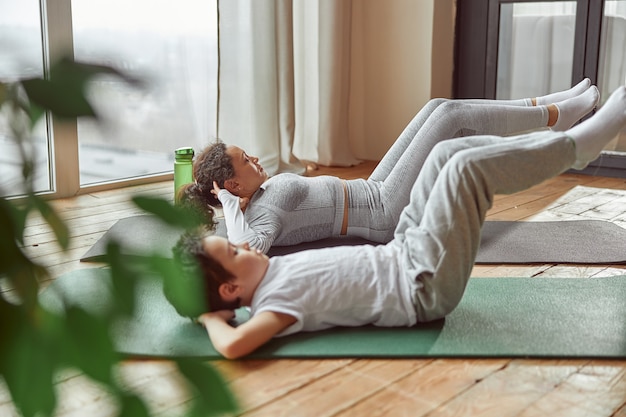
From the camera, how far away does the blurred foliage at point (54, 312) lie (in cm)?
23

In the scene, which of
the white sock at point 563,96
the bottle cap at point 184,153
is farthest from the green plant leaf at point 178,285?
the bottle cap at point 184,153

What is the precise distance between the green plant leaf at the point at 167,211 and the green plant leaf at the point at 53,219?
37 mm

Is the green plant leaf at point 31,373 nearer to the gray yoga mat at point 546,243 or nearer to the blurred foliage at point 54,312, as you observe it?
the blurred foliage at point 54,312

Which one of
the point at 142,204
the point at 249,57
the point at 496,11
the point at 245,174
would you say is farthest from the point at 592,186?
the point at 142,204

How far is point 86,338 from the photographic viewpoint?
0.76 ft

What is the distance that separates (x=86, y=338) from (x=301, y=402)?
43.5 inches

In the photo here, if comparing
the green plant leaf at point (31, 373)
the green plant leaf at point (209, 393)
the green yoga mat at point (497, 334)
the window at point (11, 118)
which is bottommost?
the green yoga mat at point (497, 334)

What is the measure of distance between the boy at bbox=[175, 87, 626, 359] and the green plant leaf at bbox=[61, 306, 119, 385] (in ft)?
3.83

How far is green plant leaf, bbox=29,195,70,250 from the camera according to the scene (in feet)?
0.82

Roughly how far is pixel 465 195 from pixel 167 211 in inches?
50.0

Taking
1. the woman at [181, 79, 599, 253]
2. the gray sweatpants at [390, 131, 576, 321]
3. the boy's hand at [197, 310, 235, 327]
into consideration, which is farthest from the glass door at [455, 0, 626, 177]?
the boy's hand at [197, 310, 235, 327]

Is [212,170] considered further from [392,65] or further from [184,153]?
[392,65]

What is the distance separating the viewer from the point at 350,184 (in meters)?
2.21

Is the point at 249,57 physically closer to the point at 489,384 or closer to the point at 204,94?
the point at 204,94
